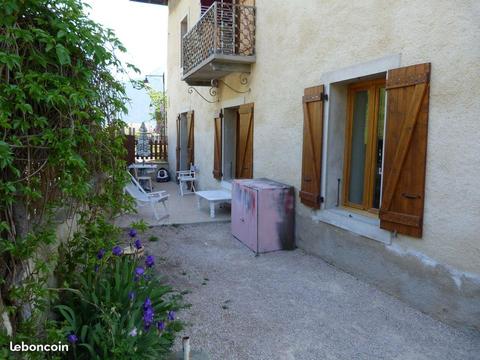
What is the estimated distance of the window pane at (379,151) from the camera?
4.56 metres

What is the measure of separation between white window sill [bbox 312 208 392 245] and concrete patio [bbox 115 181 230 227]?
2.68 metres

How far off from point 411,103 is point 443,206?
3.26ft

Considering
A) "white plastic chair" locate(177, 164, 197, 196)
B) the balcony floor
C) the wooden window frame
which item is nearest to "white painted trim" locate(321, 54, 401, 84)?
the wooden window frame

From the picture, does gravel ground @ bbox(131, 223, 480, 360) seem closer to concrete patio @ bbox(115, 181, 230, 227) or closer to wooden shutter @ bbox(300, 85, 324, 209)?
wooden shutter @ bbox(300, 85, 324, 209)

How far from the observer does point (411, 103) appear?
12.1 ft

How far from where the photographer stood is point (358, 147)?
4.98 meters

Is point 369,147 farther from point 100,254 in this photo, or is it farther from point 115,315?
point 115,315

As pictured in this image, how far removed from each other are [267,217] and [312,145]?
3.97ft

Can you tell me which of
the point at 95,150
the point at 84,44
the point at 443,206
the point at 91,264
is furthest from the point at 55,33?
the point at 443,206

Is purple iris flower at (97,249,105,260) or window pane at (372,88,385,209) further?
window pane at (372,88,385,209)

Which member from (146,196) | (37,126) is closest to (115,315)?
(37,126)

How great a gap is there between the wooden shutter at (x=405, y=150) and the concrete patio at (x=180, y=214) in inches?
154

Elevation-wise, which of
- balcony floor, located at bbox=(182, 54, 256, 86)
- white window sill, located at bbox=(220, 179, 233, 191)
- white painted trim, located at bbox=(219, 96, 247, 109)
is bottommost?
white window sill, located at bbox=(220, 179, 233, 191)

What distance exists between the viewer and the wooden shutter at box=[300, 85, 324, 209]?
5109mm
